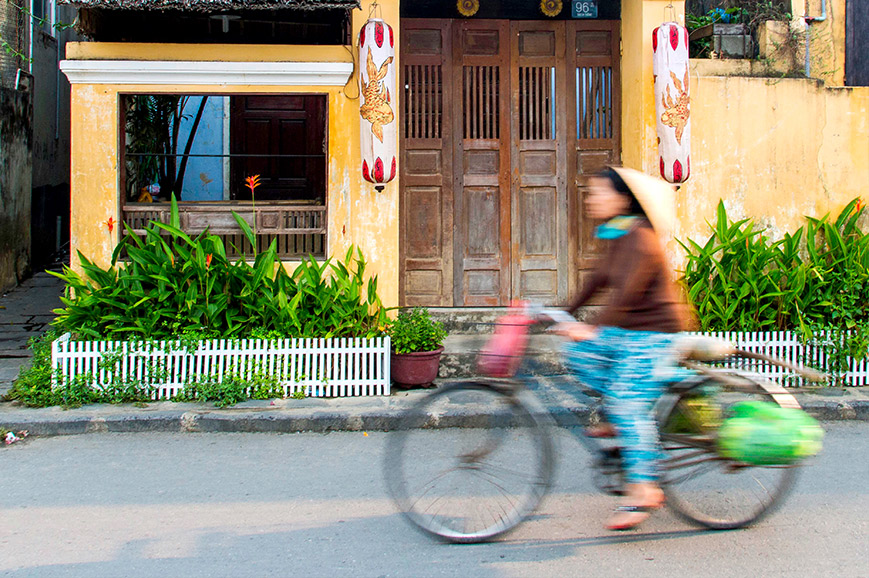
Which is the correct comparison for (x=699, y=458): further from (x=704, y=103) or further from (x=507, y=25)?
(x=507, y=25)

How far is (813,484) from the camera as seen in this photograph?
515 centimetres

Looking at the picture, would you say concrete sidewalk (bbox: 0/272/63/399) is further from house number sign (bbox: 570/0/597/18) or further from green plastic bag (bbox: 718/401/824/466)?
house number sign (bbox: 570/0/597/18)

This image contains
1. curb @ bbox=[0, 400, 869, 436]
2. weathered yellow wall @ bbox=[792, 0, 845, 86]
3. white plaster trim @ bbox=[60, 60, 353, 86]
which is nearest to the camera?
curb @ bbox=[0, 400, 869, 436]

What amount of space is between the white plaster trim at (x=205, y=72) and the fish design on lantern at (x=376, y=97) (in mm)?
416

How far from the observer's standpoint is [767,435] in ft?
13.1

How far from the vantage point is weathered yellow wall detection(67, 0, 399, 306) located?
764 centimetres

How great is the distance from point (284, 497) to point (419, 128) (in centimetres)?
467

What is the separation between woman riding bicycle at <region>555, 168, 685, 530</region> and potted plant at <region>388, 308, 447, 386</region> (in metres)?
3.14


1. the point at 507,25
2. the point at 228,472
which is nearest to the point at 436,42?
the point at 507,25

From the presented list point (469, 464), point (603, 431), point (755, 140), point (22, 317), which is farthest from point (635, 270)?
point (22, 317)

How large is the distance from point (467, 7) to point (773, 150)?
11.0 feet

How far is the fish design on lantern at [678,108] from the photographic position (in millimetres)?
7703

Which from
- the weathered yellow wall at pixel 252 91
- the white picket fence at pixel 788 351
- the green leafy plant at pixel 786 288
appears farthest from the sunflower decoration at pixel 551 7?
the white picket fence at pixel 788 351

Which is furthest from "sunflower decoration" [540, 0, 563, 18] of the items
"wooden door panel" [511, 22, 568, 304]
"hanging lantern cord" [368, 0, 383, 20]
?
"hanging lantern cord" [368, 0, 383, 20]
